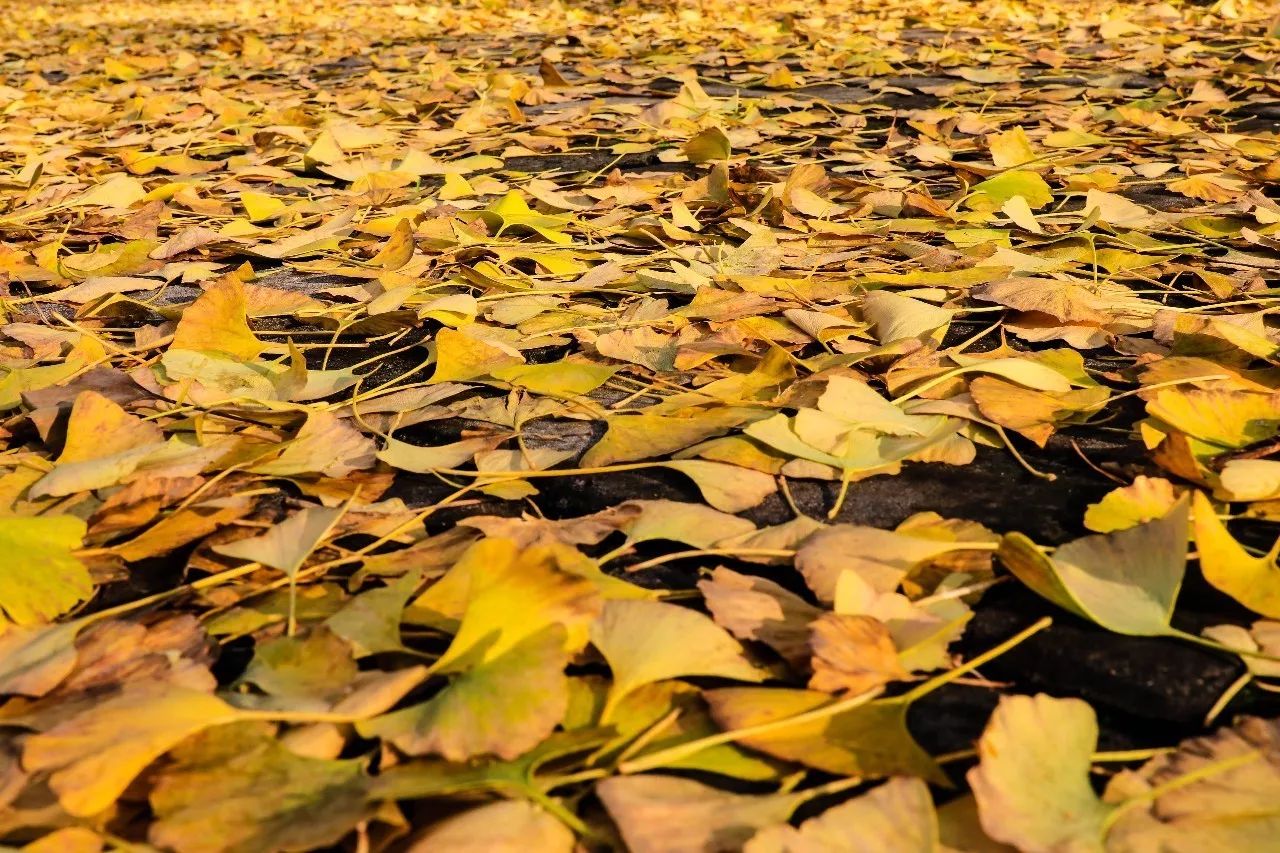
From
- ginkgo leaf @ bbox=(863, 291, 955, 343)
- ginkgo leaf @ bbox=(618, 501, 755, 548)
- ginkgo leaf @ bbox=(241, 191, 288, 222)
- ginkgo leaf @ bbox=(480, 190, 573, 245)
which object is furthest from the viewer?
ginkgo leaf @ bbox=(241, 191, 288, 222)

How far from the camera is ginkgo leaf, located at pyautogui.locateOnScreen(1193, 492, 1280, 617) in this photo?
0.48 meters

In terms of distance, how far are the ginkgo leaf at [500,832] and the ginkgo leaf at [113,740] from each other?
10cm

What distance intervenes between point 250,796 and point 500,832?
0.10 m

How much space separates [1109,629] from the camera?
1.56 feet

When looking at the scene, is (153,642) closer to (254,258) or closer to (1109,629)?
(1109,629)

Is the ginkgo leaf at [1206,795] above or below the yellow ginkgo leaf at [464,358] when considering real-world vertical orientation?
below

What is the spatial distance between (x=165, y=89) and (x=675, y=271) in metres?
2.08

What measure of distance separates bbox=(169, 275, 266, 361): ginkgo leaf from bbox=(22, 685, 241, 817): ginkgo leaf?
49 centimetres

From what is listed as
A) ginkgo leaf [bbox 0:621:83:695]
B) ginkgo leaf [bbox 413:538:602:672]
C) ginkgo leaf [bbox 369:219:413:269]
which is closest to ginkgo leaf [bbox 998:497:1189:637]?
ginkgo leaf [bbox 413:538:602:672]

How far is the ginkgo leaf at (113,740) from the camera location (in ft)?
1.22

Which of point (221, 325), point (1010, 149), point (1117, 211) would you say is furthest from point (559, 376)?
point (1010, 149)

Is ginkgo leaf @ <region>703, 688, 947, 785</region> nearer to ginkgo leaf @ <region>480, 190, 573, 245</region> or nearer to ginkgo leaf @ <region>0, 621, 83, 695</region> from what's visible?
ginkgo leaf @ <region>0, 621, 83, 695</region>

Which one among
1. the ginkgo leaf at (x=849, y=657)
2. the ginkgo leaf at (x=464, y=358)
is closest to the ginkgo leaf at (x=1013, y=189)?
the ginkgo leaf at (x=464, y=358)

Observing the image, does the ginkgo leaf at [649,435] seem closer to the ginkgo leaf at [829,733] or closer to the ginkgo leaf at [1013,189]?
the ginkgo leaf at [829,733]
